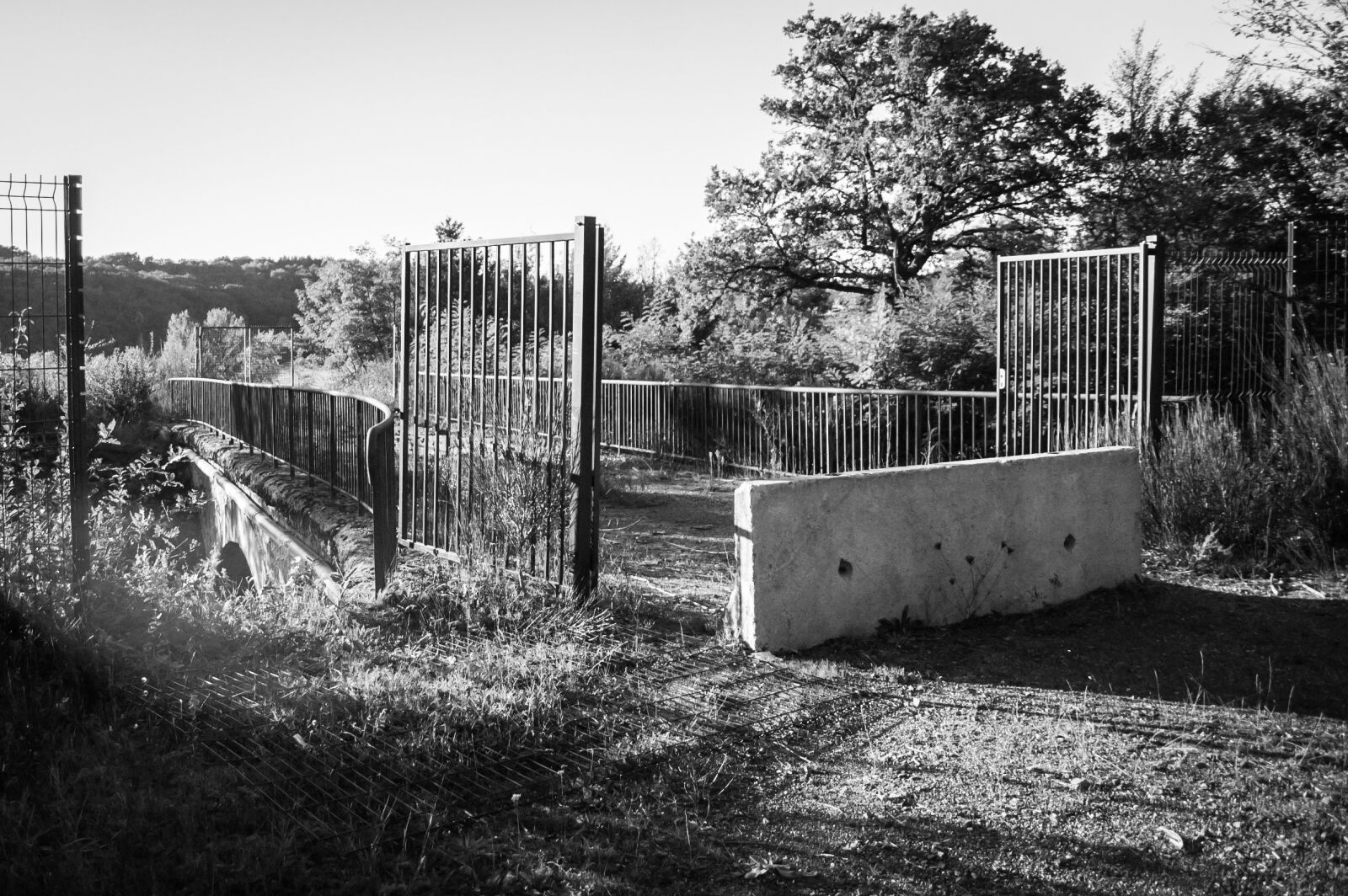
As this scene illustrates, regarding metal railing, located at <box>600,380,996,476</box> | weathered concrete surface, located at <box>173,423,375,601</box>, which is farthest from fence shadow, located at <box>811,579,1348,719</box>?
metal railing, located at <box>600,380,996,476</box>

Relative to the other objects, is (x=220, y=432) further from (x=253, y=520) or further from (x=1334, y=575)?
(x=1334, y=575)

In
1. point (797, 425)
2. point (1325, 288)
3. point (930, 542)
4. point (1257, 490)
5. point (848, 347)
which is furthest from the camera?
point (848, 347)

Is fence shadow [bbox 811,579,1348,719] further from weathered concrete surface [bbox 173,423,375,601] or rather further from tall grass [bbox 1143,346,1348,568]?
weathered concrete surface [bbox 173,423,375,601]

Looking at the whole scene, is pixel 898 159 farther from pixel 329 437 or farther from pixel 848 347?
pixel 329 437

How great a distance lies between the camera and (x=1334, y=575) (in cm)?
746

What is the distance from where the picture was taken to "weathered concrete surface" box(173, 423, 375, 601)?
7.61 m

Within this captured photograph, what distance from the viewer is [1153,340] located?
8992 millimetres

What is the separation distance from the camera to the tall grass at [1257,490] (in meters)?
8.05

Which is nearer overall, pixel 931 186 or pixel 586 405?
pixel 586 405

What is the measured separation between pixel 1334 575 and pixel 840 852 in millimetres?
5616

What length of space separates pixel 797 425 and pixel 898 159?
14.3 m

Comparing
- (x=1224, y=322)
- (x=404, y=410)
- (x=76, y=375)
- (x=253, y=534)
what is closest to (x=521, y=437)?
(x=404, y=410)

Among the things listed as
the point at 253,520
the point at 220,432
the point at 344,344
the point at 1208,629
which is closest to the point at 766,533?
the point at 1208,629

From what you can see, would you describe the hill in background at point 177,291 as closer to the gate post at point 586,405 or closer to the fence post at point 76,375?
the fence post at point 76,375
